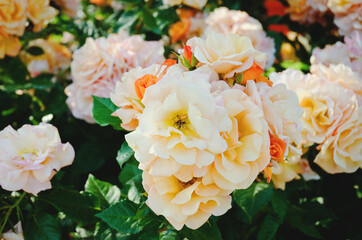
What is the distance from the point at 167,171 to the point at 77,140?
1.06 metres

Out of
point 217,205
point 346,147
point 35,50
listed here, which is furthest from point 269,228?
point 35,50

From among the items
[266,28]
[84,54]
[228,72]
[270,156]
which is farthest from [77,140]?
[266,28]

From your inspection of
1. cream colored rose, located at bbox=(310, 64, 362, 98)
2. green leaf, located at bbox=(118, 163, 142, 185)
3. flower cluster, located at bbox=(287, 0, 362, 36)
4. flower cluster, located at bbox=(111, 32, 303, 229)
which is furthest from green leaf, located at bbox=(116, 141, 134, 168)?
flower cluster, located at bbox=(287, 0, 362, 36)

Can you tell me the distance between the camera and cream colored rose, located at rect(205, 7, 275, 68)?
1.63 m

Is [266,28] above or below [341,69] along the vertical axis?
below

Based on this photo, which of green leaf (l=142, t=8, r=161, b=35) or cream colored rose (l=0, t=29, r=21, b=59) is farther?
green leaf (l=142, t=8, r=161, b=35)

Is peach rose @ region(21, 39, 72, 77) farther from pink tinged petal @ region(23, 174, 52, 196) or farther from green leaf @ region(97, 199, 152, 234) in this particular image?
green leaf @ region(97, 199, 152, 234)

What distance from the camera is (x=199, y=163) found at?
66 centimetres

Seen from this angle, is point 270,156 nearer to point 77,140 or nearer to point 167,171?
point 167,171

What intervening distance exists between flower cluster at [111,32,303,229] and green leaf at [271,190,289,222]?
42cm

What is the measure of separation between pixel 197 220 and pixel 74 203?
0.50m

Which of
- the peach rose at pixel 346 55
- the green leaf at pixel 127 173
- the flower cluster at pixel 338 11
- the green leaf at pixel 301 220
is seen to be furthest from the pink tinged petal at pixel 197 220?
Answer: the flower cluster at pixel 338 11

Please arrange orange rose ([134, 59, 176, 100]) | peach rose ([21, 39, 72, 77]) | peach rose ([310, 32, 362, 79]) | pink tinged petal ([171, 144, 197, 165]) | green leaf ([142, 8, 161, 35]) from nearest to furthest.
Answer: pink tinged petal ([171, 144, 197, 165]) < orange rose ([134, 59, 176, 100]) < peach rose ([310, 32, 362, 79]) < green leaf ([142, 8, 161, 35]) < peach rose ([21, 39, 72, 77])

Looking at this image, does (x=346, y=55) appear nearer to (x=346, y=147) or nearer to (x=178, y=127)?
(x=346, y=147)
